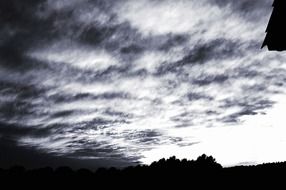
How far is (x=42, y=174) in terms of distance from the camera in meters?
6.54

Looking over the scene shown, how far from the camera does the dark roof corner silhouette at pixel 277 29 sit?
150 inches

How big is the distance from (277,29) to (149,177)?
15.1 ft

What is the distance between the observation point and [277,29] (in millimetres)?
3936

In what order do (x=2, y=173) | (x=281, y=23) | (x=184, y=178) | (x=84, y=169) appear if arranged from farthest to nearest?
1. (x=184, y=178)
2. (x=84, y=169)
3. (x=2, y=173)
4. (x=281, y=23)

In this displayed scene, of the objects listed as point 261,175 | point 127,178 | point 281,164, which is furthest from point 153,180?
point 281,164

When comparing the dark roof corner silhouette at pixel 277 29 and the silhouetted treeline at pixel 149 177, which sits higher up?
the dark roof corner silhouette at pixel 277 29

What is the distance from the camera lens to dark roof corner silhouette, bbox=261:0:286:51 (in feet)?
12.5

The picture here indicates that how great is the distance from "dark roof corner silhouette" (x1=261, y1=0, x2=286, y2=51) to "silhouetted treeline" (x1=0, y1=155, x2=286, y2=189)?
3.89 metres

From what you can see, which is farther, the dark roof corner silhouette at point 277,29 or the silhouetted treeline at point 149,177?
the silhouetted treeline at point 149,177

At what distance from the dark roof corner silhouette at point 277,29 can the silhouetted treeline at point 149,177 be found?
3.89 metres

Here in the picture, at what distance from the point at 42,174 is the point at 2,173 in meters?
0.85

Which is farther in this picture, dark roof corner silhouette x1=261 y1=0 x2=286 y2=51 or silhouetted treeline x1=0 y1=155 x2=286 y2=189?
silhouetted treeline x1=0 y1=155 x2=286 y2=189

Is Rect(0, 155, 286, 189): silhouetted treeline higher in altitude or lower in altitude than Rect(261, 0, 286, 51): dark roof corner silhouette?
lower

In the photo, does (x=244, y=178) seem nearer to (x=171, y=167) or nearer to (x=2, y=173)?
(x=171, y=167)
